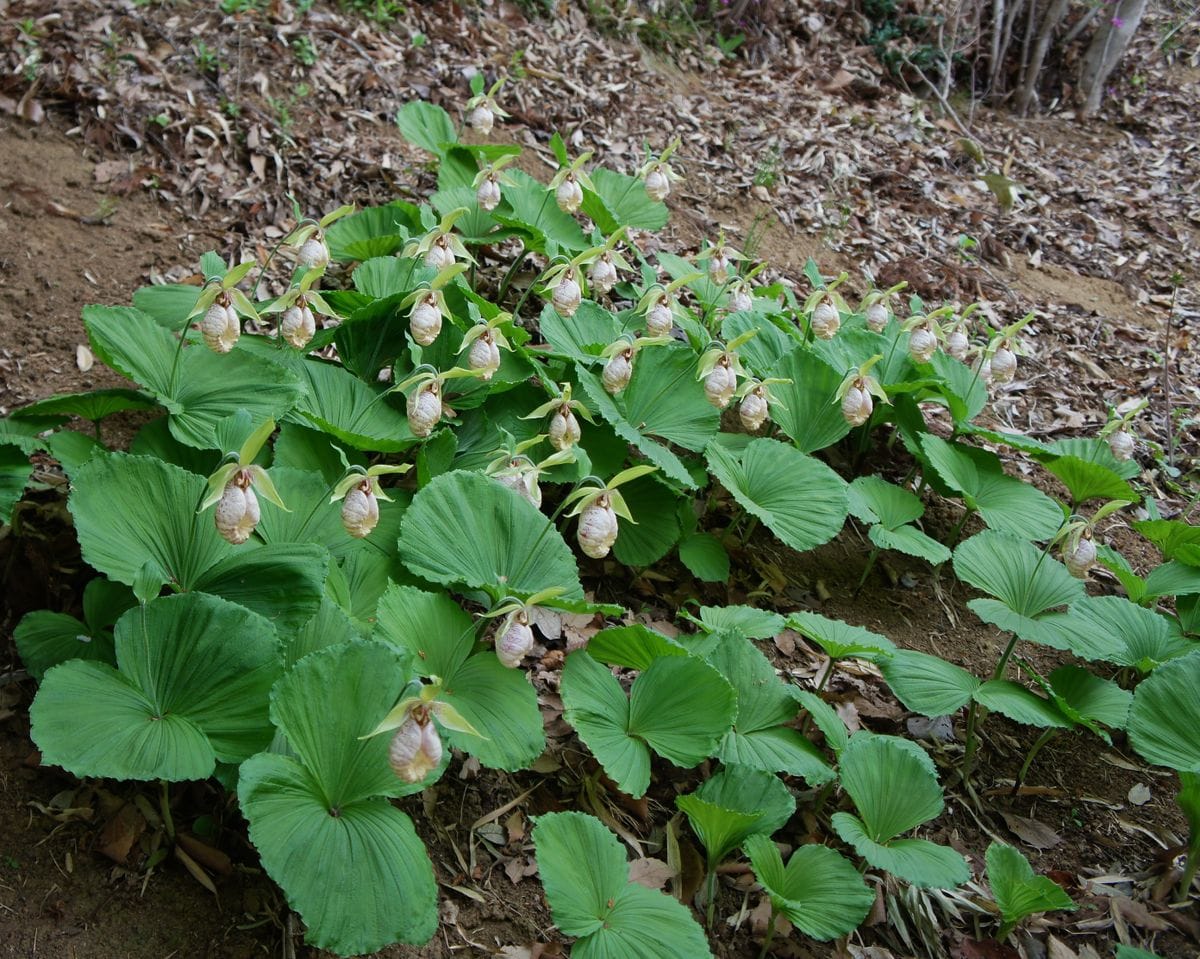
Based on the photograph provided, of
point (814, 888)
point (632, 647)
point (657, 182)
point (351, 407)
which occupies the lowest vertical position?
point (814, 888)

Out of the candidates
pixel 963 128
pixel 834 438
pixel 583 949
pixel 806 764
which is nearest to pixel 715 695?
pixel 806 764

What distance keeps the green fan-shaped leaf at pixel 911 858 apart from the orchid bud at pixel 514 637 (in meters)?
0.91

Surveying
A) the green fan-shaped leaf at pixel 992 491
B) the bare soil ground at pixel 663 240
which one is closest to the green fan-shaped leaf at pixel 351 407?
the bare soil ground at pixel 663 240

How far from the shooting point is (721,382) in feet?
9.85

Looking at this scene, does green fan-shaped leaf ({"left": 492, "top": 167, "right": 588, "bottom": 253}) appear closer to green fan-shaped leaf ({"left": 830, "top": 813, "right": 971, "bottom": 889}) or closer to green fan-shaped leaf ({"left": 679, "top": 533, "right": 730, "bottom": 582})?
green fan-shaped leaf ({"left": 679, "top": 533, "right": 730, "bottom": 582})

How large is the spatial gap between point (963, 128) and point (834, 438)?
15.2ft

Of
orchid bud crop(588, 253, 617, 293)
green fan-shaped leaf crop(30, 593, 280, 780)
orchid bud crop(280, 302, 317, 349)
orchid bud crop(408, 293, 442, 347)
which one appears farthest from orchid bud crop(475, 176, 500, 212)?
green fan-shaped leaf crop(30, 593, 280, 780)

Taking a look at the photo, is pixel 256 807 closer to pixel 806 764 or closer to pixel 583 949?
pixel 583 949

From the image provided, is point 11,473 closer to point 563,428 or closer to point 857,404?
point 563,428

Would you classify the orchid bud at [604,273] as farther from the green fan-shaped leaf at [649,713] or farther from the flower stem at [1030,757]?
the flower stem at [1030,757]

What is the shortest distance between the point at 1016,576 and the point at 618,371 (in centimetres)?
143

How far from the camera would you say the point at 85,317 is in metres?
2.46

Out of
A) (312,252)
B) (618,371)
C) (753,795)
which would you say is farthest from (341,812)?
(312,252)

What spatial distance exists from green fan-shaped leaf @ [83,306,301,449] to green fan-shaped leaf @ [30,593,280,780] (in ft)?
1.96
